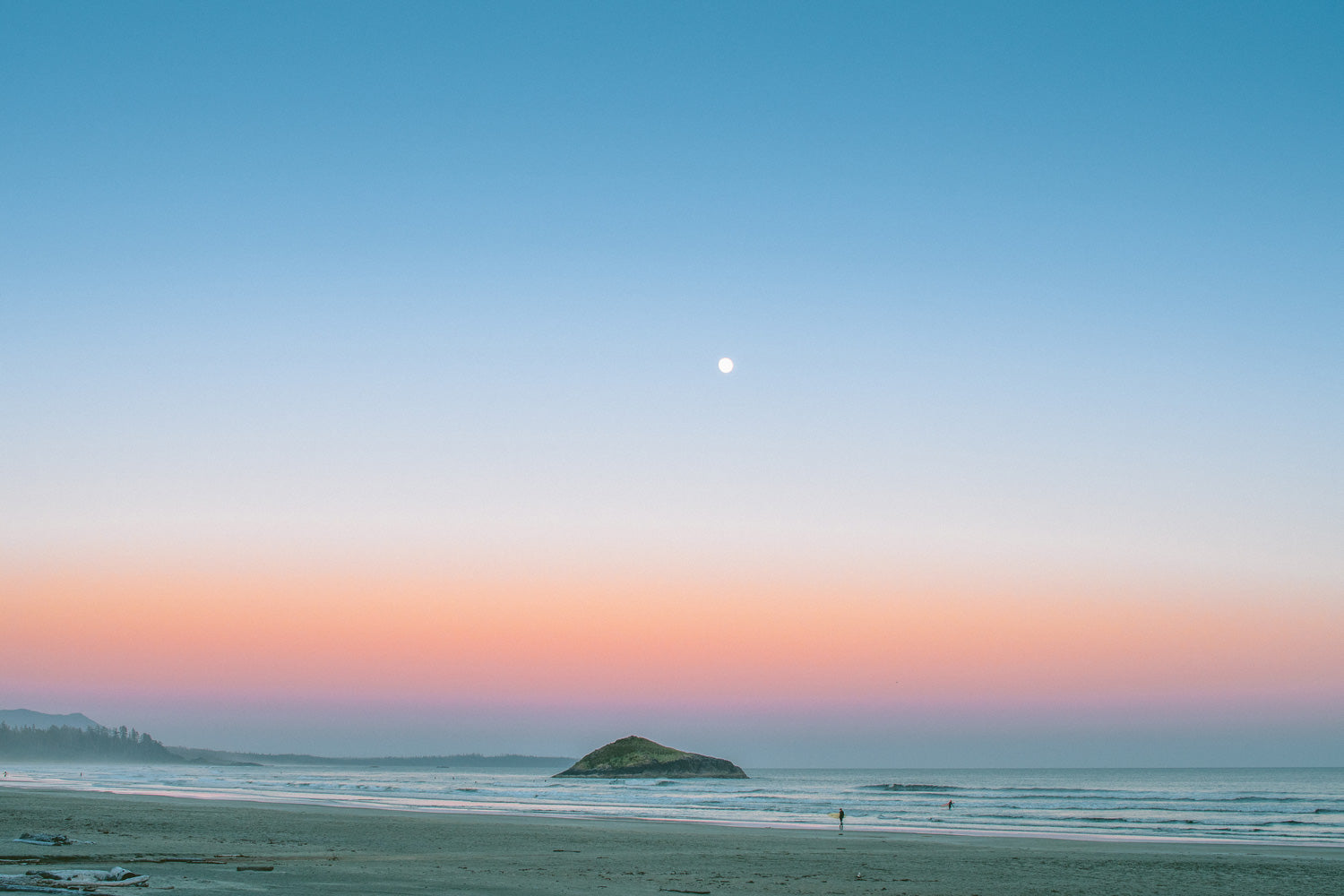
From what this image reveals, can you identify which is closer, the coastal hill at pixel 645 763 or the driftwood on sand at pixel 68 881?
the driftwood on sand at pixel 68 881

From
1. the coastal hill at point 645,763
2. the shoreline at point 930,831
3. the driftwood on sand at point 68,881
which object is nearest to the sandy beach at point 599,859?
the driftwood on sand at point 68,881

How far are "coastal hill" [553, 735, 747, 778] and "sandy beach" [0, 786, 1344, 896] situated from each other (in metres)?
115

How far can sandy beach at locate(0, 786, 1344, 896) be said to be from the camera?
59.3 ft

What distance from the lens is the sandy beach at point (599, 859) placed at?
1808cm

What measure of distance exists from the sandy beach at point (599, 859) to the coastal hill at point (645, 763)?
4516 inches

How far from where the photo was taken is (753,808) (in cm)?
6756

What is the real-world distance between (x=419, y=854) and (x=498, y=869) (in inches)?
174

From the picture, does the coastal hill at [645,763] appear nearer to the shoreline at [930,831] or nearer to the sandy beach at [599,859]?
the shoreline at [930,831]

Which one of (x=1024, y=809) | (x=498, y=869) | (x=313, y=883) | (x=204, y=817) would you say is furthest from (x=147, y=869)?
(x=1024, y=809)

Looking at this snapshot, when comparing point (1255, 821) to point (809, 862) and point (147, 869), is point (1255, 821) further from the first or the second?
point (147, 869)

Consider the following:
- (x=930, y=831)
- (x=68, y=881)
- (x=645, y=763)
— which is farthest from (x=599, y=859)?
(x=645, y=763)

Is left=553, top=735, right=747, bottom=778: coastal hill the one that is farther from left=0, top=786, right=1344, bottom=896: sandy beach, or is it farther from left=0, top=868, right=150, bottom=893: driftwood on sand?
left=0, top=868, right=150, bottom=893: driftwood on sand

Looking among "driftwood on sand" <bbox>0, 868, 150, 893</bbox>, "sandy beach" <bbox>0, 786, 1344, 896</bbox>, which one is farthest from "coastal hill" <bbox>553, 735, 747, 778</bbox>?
"driftwood on sand" <bbox>0, 868, 150, 893</bbox>

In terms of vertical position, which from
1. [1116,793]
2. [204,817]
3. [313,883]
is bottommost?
[1116,793]
